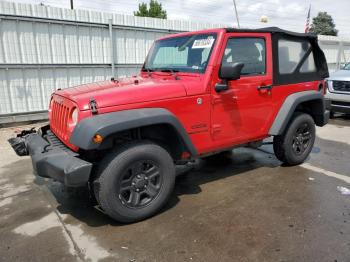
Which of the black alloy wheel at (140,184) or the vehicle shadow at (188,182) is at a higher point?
the black alloy wheel at (140,184)

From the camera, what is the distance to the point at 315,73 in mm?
4984

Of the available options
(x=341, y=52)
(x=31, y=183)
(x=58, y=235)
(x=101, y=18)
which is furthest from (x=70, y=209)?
(x=341, y=52)

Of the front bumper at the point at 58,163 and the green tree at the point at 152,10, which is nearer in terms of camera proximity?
the front bumper at the point at 58,163

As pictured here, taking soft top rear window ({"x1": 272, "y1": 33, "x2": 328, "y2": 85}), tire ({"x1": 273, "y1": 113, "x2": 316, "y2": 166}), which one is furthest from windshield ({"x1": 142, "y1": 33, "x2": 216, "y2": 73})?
tire ({"x1": 273, "y1": 113, "x2": 316, "y2": 166})

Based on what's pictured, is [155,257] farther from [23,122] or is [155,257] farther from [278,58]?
[23,122]

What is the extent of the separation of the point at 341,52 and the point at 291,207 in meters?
14.9

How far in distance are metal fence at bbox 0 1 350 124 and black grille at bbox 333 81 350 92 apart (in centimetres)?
529

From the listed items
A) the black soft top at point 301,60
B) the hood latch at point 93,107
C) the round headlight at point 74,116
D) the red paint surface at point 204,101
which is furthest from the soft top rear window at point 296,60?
the round headlight at point 74,116

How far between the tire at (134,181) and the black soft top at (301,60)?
1.80 m

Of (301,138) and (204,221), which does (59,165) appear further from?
(301,138)

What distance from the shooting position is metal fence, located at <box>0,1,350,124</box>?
24.5 ft

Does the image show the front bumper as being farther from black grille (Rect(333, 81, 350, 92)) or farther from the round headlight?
black grille (Rect(333, 81, 350, 92))

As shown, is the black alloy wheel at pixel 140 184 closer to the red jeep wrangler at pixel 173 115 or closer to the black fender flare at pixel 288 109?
the red jeep wrangler at pixel 173 115

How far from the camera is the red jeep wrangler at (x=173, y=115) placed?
119 inches
